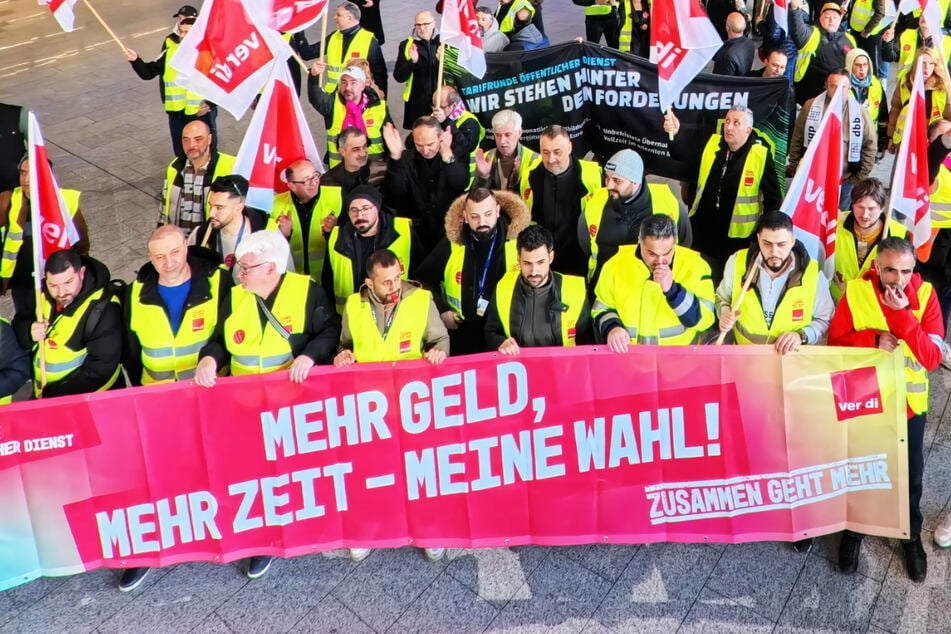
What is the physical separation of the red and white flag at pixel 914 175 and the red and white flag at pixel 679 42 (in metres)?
1.26

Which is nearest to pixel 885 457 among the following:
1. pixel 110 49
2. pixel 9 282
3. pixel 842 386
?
pixel 842 386

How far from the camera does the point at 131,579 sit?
4777 mm

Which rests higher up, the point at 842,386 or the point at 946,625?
the point at 842,386

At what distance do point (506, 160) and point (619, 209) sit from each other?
121 centimetres

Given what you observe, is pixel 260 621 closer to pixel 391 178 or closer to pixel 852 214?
pixel 391 178

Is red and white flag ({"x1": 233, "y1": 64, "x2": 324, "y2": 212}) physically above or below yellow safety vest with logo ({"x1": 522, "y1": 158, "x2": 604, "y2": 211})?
above

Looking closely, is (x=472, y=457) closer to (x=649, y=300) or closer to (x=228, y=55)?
(x=649, y=300)

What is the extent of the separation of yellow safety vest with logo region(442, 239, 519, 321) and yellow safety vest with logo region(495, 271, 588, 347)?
0.45 metres

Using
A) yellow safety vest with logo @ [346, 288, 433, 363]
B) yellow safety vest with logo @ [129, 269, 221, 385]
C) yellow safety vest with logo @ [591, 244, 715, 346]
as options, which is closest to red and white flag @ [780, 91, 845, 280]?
yellow safety vest with logo @ [591, 244, 715, 346]

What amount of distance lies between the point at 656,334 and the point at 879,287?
1.15m

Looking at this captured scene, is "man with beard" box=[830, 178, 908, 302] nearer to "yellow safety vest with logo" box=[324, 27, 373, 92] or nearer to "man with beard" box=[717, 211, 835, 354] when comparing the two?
"man with beard" box=[717, 211, 835, 354]

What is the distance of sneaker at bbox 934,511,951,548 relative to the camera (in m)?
4.72

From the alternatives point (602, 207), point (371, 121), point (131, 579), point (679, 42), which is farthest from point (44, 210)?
point (679, 42)

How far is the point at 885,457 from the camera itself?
448 cm
